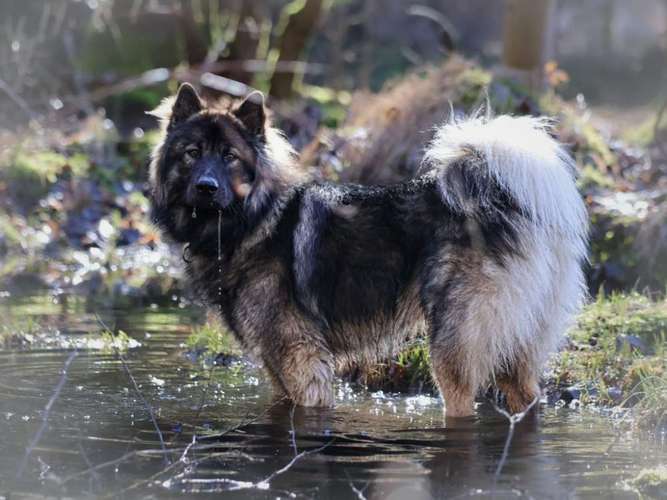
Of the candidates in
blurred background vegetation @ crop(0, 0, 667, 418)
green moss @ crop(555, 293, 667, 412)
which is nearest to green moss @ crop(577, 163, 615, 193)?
blurred background vegetation @ crop(0, 0, 667, 418)

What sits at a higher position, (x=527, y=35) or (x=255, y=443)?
(x=527, y=35)

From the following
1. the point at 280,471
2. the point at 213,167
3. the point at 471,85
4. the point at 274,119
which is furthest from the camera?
the point at 274,119

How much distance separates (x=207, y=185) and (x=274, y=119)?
8.46m

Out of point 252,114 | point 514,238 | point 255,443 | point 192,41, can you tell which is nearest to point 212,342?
point 252,114

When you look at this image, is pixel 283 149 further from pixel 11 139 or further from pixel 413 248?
pixel 11 139

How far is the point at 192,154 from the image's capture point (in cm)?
670

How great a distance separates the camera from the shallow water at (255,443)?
4.88m

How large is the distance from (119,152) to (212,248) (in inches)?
357

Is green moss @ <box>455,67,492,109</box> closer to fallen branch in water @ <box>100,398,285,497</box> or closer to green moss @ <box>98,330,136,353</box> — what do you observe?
green moss @ <box>98,330,136,353</box>

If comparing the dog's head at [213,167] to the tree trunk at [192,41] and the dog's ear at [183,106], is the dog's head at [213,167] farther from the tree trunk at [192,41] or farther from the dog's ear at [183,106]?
the tree trunk at [192,41]

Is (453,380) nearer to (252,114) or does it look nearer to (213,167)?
(213,167)

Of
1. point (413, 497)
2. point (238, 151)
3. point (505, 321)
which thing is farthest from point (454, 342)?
point (238, 151)

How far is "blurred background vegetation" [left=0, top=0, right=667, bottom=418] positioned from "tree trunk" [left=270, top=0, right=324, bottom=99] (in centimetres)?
2

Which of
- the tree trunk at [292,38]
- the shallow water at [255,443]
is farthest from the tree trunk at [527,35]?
the shallow water at [255,443]
